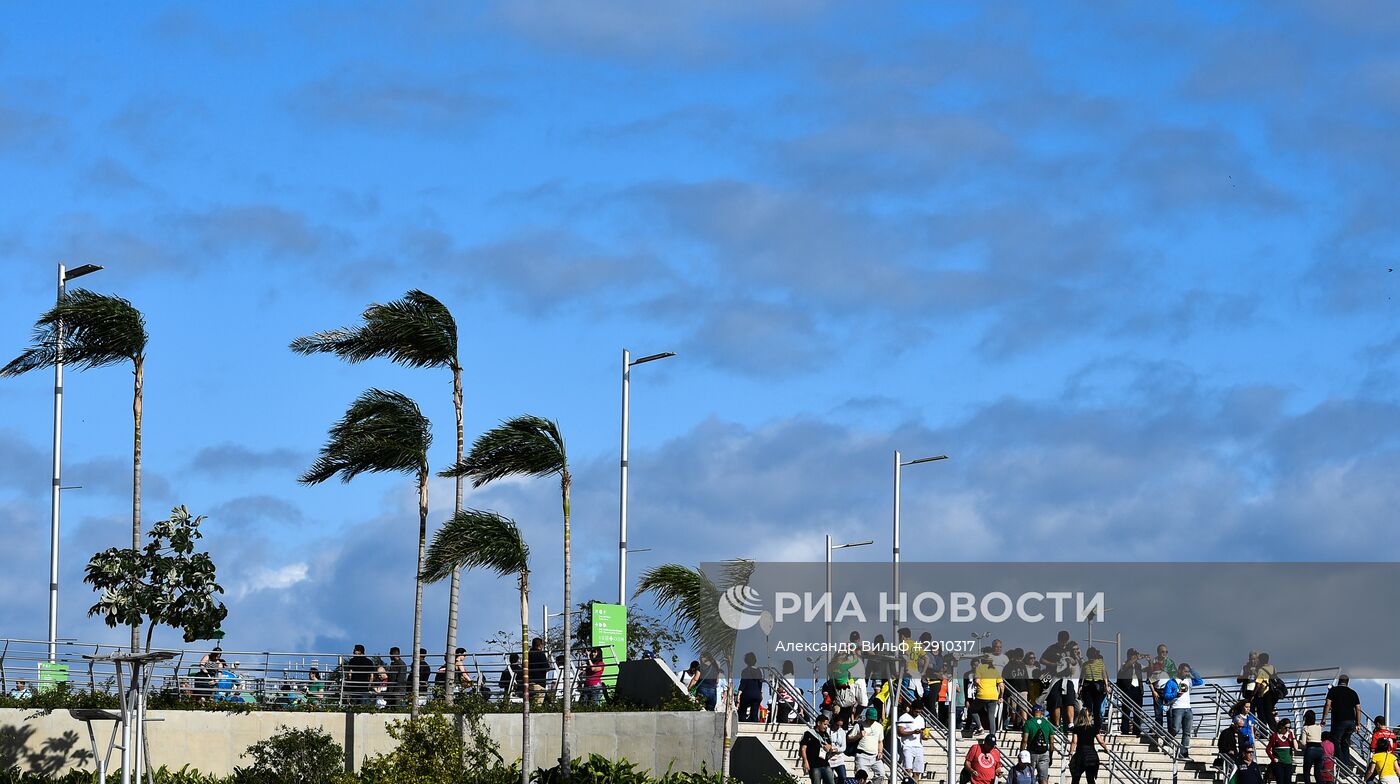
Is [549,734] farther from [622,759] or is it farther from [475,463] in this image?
[475,463]

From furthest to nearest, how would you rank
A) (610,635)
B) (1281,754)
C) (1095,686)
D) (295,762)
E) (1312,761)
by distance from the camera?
(610,635)
(1095,686)
(295,762)
(1312,761)
(1281,754)

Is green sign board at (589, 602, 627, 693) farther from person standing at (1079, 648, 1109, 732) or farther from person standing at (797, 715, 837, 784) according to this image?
person standing at (1079, 648, 1109, 732)

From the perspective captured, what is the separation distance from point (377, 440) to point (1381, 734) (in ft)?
61.1

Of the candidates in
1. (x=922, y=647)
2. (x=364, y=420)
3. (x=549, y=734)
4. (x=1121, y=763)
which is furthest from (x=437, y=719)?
(x=1121, y=763)

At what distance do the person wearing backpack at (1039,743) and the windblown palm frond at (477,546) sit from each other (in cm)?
906

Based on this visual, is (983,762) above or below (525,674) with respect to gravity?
below

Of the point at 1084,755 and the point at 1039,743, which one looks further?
the point at 1039,743

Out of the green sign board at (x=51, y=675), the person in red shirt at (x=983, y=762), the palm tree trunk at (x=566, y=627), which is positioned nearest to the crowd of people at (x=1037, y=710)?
the person in red shirt at (x=983, y=762)

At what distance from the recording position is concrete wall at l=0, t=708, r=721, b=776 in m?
32.9

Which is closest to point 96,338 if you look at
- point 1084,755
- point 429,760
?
point 429,760

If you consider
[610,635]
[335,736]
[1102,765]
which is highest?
[610,635]

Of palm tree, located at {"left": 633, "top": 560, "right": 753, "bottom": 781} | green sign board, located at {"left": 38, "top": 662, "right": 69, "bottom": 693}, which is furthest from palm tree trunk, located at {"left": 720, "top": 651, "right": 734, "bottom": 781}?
green sign board, located at {"left": 38, "top": 662, "right": 69, "bottom": 693}

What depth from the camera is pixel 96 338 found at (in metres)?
35.1

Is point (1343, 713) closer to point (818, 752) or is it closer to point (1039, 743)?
point (1039, 743)
